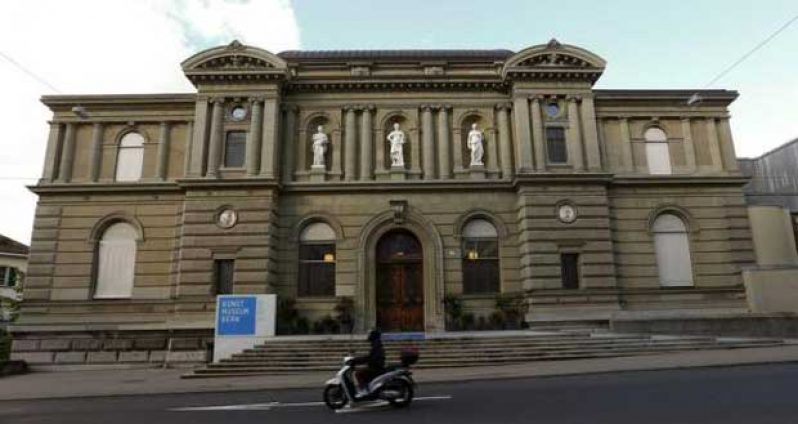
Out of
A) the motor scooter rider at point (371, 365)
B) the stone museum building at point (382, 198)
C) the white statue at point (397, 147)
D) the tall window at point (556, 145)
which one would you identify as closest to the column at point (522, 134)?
the stone museum building at point (382, 198)

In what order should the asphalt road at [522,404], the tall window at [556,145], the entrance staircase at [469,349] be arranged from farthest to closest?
the tall window at [556,145] → the entrance staircase at [469,349] → the asphalt road at [522,404]

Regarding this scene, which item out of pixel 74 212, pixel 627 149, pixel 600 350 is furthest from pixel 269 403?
pixel 627 149

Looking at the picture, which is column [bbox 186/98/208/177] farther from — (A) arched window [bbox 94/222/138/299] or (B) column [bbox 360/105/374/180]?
(B) column [bbox 360/105/374/180]

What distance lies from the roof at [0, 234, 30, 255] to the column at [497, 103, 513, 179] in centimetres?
4776

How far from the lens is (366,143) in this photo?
24781mm

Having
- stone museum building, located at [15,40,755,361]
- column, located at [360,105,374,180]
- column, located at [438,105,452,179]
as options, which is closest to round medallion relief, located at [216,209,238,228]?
stone museum building, located at [15,40,755,361]

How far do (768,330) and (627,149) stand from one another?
963cm

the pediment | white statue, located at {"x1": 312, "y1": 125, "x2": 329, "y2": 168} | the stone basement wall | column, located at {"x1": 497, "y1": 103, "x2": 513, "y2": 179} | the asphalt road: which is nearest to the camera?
the asphalt road

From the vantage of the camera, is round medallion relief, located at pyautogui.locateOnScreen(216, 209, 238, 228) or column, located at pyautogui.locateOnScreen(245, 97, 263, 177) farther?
column, located at pyautogui.locateOnScreen(245, 97, 263, 177)

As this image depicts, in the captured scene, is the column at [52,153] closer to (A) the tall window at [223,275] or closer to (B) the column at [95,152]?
(B) the column at [95,152]

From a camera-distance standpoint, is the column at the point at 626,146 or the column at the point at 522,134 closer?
the column at the point at 522,134

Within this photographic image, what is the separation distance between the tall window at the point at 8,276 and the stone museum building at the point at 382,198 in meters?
32.4

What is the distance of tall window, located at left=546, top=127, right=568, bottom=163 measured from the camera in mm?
24322

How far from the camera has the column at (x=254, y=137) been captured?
23.5 meters
